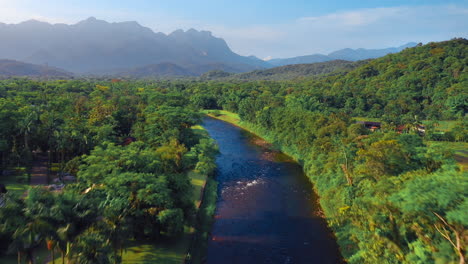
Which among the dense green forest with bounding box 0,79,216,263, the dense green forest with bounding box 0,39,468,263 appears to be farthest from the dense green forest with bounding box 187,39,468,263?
the dense green forest with bounding box 0,79,216,263

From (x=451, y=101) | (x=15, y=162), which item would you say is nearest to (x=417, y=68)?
(x=451, y=101)

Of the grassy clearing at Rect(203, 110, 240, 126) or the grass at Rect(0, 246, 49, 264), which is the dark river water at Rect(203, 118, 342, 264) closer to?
the grass at Rect(0, 246, 49, 264)

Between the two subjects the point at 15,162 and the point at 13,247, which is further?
the point at 15,162

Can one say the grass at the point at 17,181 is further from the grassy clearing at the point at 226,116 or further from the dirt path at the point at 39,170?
the grassy clearing at the point at 226,116

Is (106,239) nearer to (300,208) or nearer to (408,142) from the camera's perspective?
(300,208)

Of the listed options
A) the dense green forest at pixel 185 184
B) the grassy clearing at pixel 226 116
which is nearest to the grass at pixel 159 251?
the dense green forest at pixel 185 184

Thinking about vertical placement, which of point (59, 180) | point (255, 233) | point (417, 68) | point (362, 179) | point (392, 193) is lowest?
point (255, 233)
